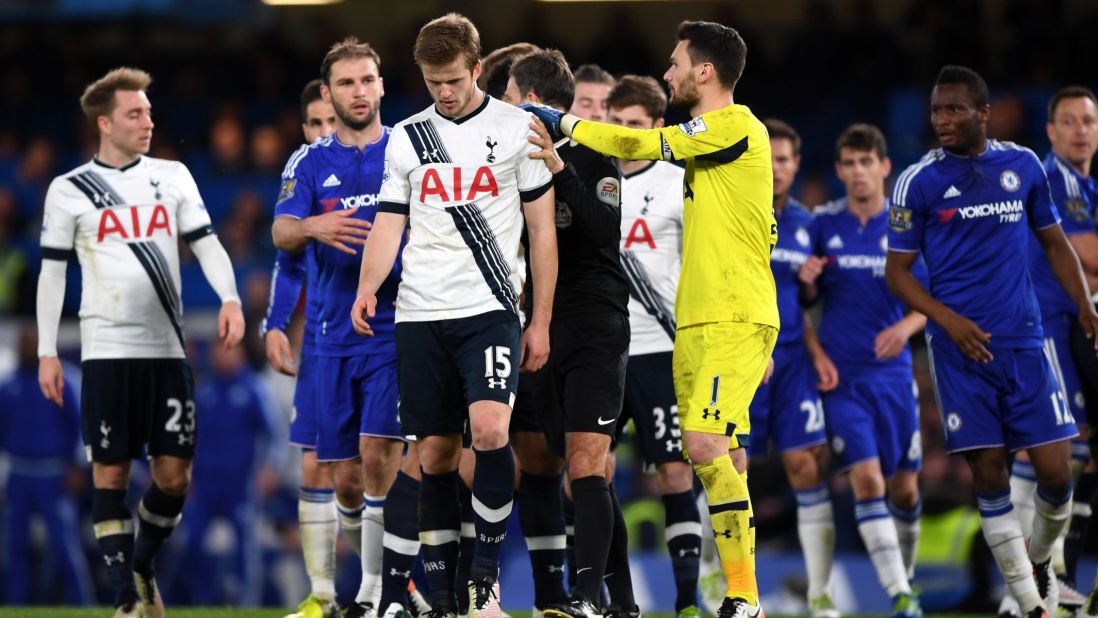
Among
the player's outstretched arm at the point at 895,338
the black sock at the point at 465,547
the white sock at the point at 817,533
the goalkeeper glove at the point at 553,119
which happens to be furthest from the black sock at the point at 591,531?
the player's outstretched arm at the point at 895,338

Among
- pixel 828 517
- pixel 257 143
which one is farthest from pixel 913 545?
pixel 257 143

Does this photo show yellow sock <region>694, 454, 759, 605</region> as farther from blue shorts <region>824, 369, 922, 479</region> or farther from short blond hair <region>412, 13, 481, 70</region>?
blue shorts <region>824, 369, 922, 479</region>

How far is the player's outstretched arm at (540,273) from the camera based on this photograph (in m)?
7.27

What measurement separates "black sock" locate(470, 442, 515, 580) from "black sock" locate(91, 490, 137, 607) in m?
2.48

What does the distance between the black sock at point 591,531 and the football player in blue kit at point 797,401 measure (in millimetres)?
2904

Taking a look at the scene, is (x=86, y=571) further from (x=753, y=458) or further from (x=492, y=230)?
(x=492, y=230)

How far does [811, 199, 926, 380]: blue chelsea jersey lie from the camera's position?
10.2 meters

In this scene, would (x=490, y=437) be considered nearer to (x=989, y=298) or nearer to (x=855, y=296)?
(x=989, y=298)

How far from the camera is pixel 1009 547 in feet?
27.3

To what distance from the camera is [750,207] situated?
24.4ft

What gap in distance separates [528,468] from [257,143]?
39.8 ft

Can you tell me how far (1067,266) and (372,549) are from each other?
13.7 feet

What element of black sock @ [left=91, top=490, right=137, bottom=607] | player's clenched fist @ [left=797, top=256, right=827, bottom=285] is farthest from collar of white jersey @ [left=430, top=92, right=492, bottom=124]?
player's clenched fist @ [left=797, top=256, right=827, bottom=285]

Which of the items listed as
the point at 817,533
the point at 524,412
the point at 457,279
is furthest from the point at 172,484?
the point at 817,533
